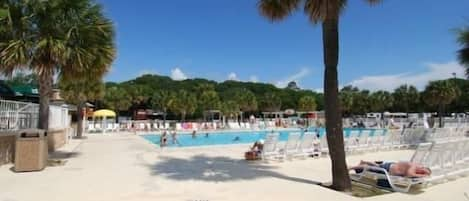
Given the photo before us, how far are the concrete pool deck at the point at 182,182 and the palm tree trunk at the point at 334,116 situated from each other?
0.41 m

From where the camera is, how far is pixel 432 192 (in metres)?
7.10

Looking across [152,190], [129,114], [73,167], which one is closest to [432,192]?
[152,190]

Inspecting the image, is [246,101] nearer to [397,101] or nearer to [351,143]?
[397,101]

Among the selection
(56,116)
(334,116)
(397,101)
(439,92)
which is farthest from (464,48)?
(397,101)

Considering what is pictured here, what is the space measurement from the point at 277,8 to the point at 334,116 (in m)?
2.61

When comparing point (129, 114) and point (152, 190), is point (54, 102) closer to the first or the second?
point (152, 190)

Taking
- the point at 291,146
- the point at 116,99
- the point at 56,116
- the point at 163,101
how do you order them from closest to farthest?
the point at 291,146 → the point at 56,116 → the point at 116,99 → the point at 163,101

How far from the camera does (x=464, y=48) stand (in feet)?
30.9

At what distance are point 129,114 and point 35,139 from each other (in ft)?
169

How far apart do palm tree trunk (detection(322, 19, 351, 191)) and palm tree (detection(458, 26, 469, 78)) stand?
4259 mm

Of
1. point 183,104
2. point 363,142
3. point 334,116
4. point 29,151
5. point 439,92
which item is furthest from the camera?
point 183,104

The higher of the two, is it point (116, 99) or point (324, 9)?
point (116, 99)

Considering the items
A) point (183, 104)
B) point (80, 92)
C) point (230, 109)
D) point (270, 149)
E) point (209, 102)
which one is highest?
point (209, 102)

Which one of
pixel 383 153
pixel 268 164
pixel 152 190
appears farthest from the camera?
pixel 383 153
